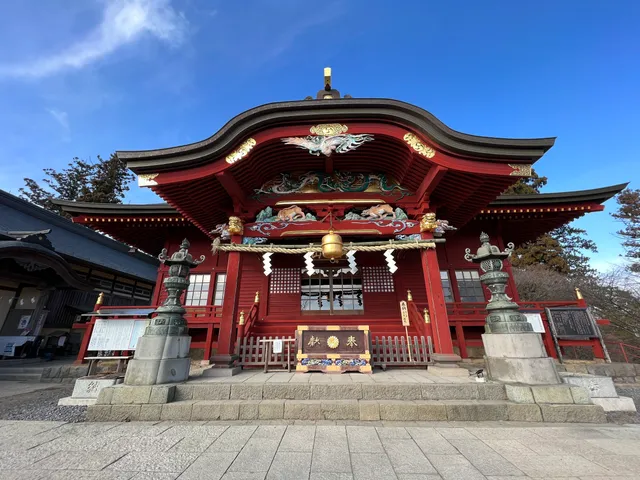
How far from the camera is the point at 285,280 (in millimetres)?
9562

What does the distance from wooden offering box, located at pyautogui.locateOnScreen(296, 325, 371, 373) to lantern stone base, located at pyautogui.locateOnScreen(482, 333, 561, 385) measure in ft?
8.02

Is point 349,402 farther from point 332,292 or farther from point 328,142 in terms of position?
point 328,142

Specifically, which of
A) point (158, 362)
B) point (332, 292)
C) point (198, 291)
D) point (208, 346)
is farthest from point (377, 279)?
point (158, 362)

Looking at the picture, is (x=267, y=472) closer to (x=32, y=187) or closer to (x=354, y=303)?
(x=354, y=303)

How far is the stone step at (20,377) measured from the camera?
810 cm

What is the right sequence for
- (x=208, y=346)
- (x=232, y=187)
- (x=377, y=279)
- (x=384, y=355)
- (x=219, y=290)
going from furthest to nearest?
(x=219, y=290) < (x=377, y=279) < (x=208, y=346) < (x=232, y=187) < (x=384, y=355)

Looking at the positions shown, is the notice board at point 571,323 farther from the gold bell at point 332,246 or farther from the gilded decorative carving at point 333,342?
the gold bell at point 332,246

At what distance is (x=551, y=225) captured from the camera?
9.50 metres

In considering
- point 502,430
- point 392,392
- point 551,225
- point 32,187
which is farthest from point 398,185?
point 32,187

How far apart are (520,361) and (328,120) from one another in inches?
245

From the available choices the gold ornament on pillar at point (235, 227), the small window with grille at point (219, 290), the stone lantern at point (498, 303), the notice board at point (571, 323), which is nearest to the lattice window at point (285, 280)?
the small window with grille at point (219, 290)

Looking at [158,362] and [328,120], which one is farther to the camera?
[328,120]

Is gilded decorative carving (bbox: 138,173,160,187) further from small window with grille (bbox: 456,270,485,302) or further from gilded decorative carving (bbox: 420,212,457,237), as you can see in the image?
small window with grille (bbox: 456,270,485,302)

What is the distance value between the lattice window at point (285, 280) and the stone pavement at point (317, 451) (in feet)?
18.6
